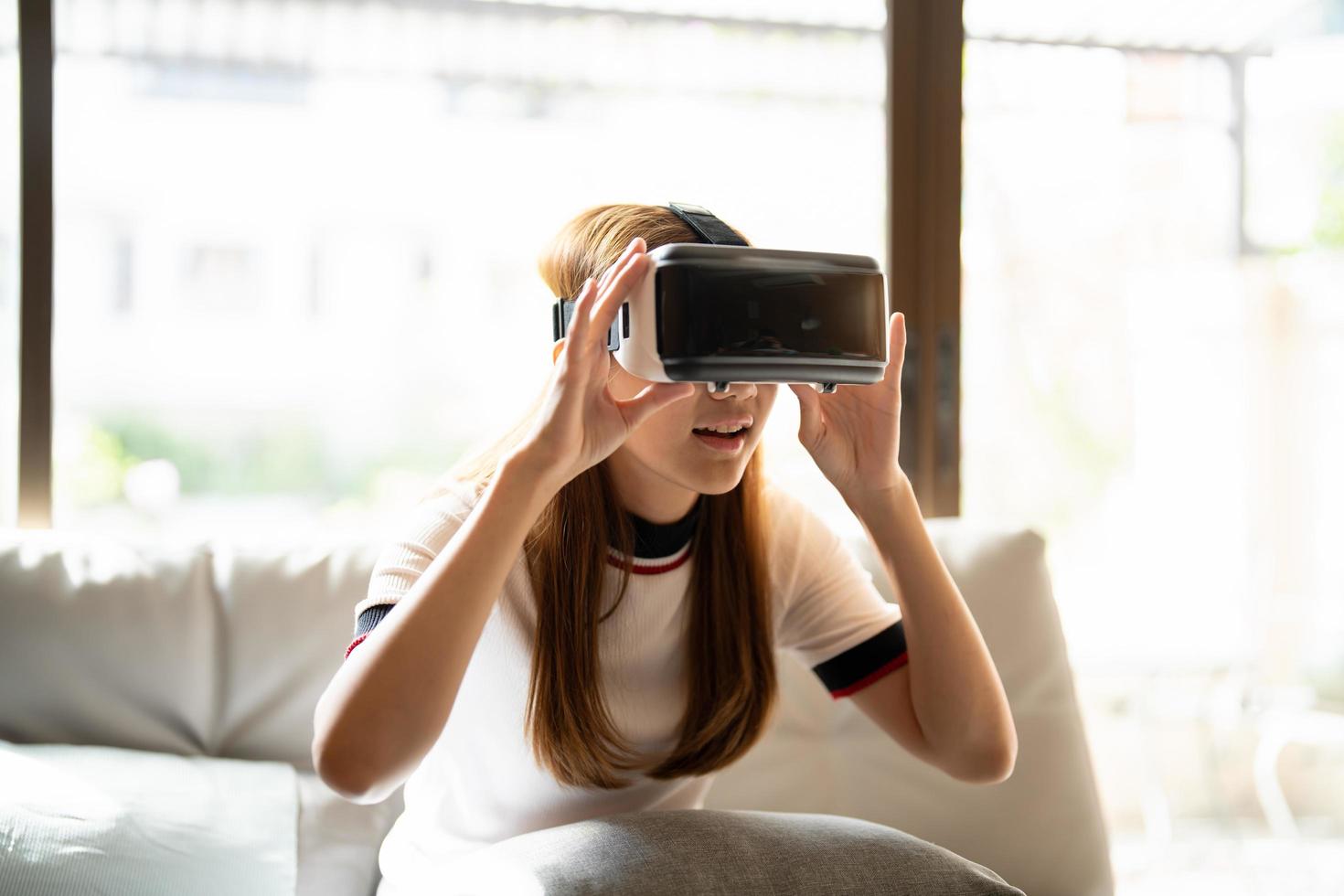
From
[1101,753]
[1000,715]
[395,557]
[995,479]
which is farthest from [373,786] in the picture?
[1101,753]

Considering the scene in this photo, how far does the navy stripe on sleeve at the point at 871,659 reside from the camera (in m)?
1.20

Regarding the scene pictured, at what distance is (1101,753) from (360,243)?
1.66 metres

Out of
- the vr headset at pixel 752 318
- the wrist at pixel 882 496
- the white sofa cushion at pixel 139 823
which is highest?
the vr headset at pixel 752 318

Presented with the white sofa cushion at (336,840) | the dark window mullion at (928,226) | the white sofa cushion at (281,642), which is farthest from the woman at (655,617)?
the dark window mullion at (928,226)

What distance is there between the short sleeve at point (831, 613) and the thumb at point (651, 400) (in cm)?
36

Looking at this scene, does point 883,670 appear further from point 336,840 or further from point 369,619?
point 336,840

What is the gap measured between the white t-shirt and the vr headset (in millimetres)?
306

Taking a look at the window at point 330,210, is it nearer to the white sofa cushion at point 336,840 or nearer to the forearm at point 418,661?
the white sofa cushion at point 336,840

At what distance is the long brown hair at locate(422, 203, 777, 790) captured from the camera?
3.48 ft

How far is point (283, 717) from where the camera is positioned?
1346 millimetres

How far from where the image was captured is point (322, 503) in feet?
6.00

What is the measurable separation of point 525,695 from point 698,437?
0.31 m

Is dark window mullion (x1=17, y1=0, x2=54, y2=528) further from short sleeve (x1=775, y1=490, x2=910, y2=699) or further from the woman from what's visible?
short sleeve (x1=775, y1=490, x2=910, y2=699)

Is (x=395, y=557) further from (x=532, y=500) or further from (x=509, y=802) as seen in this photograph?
(x=509, y=802)
